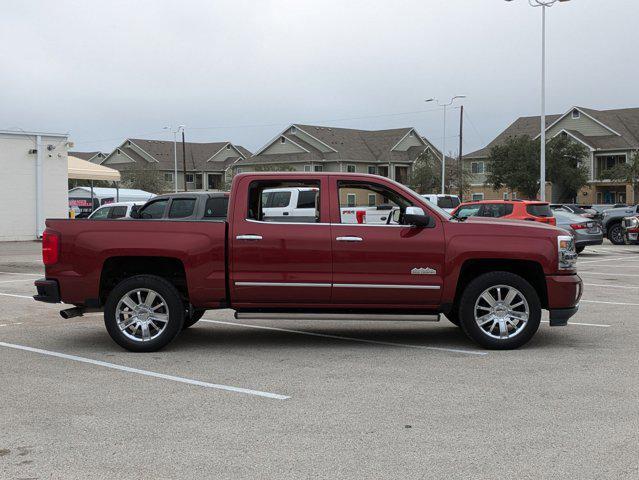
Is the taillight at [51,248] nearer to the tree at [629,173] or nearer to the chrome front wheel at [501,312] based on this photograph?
the chrome front wheel at [501,312]

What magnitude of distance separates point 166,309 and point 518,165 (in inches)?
2265

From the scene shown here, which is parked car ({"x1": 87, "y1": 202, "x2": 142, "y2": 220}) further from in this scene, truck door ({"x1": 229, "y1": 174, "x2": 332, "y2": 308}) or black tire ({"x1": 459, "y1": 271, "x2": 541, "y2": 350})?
black tire ({"x1": 459, "y1": 271, "x2": 541, "y2": 350})

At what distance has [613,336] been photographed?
9.45m

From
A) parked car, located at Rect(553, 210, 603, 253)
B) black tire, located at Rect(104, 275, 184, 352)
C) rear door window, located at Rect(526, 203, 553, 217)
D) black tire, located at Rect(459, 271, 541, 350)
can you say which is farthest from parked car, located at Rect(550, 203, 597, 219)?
black tire, located at Rect(104, 275, 184, 352)

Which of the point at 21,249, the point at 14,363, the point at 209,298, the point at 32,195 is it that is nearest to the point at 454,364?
the point at 209,298

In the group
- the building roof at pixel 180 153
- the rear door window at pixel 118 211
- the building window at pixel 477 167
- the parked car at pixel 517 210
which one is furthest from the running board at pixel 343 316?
the building roof at pixel 180 153

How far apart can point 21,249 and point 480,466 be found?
25.1 meters

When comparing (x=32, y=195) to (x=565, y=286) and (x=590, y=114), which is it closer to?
(x=565, y=286)

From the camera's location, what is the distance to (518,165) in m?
63.0

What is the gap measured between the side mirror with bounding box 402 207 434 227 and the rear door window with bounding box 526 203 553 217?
14.5 m

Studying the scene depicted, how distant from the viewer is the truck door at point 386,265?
332 inches

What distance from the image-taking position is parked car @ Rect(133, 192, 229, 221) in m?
15.1

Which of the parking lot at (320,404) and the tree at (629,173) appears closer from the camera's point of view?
the parking lot at (320,404)

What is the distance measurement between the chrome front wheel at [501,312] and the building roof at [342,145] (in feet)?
214
